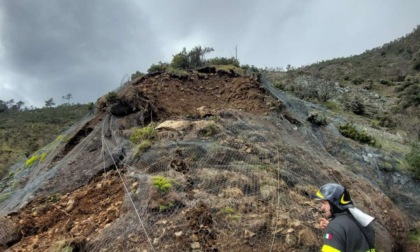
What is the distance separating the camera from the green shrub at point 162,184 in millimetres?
6293

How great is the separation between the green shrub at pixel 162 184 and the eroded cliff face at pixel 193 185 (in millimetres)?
18

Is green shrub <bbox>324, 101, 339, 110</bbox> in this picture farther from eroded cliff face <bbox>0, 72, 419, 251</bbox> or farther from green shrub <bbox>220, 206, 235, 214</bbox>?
green shrub <bbox>220, 206, 235, 214</bbox>

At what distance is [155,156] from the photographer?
7684mm

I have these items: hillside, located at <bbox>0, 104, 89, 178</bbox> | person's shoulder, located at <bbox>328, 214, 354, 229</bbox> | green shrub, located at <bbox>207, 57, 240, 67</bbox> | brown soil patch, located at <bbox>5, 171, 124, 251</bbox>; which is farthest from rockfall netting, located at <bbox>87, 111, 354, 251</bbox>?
hillside, located at <bbox>0, 104, 89, 178</bbox>

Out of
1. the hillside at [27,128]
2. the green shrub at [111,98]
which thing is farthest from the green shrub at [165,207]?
the hillside at [27,128]

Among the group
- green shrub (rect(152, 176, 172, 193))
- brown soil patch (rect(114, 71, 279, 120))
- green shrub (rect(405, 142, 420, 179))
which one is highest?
brown soil patch (rect(114, 71, 279, 120))

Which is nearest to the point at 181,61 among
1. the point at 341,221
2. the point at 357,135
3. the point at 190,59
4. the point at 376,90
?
the point at 190,59

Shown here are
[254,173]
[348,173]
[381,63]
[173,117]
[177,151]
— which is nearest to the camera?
[254,173]

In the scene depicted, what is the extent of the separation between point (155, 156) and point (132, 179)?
757mm

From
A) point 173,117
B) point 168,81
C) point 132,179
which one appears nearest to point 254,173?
point 132,179

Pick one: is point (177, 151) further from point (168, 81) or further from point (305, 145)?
point (168, 81)

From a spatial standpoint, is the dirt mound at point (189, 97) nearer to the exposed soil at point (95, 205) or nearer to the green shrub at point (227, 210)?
the exposed soil at point (95, 205)

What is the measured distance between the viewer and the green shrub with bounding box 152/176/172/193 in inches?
248

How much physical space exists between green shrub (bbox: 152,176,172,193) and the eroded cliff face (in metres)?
0.02
